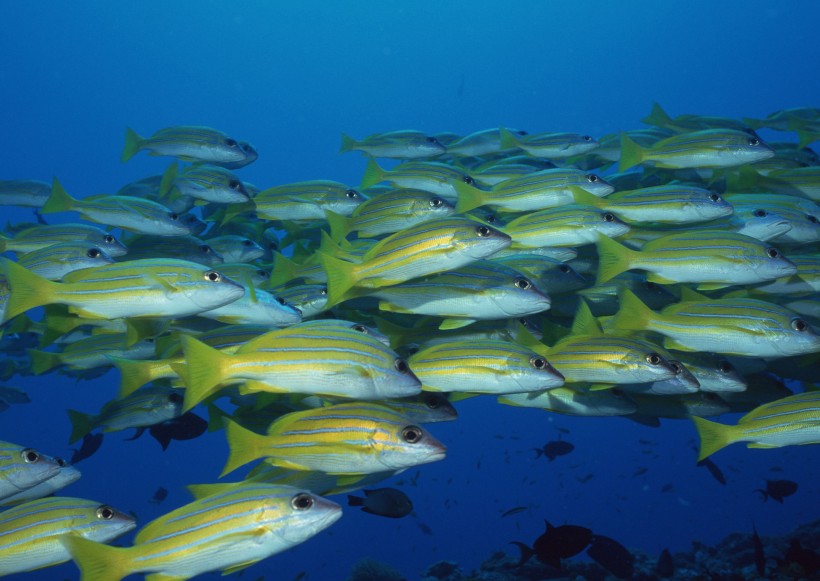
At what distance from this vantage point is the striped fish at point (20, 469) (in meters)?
3.64

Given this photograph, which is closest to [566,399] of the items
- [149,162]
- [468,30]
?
[149,162]

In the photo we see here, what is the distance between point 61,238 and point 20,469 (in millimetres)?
2862

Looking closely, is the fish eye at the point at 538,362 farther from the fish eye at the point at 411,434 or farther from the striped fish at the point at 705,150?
the striped fish at the point at 705,150

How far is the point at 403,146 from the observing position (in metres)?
7.60

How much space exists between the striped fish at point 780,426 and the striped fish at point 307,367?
8.58 ft

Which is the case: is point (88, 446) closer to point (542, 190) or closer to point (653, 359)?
point (542, 190)

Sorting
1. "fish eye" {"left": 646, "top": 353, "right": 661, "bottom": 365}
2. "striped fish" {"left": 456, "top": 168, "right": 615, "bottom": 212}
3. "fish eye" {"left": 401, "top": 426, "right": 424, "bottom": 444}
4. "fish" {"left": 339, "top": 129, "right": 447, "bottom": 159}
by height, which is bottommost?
"fish eye" {"left": 401, "top": 426, "right": 424, "bottom": 444}

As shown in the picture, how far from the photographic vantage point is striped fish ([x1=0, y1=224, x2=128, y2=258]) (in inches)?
218

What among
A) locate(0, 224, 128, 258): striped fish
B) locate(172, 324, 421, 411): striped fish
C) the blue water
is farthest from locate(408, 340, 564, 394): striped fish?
the blue water

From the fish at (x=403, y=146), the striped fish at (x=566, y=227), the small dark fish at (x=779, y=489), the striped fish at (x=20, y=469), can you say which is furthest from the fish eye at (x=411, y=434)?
the small dark fish at (x=779, y=489)

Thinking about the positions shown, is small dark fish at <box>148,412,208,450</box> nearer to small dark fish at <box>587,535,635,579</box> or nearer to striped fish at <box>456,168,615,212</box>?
striped fish at <box>456,168,615,212</box>

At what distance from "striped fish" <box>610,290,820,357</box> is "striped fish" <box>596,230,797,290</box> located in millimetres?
234

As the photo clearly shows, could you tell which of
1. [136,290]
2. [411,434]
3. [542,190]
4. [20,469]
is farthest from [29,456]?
[542,190]

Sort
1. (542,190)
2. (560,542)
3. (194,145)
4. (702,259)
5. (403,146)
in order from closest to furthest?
1. (702,259)
2. (542,190)
3. (560,542)
4. (194,145)
5. (403,146)
